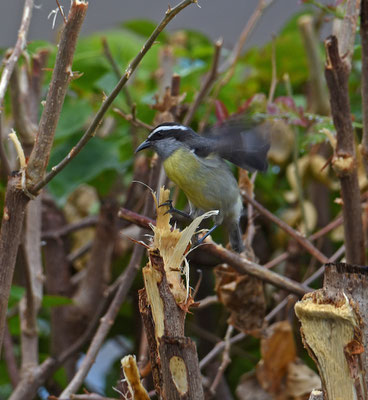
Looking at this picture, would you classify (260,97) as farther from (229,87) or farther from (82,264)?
(82,264)

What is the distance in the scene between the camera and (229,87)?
2.01m

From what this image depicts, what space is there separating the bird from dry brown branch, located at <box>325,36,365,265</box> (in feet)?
0.96

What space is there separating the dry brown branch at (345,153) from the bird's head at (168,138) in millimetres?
420

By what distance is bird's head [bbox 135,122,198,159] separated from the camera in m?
1.49

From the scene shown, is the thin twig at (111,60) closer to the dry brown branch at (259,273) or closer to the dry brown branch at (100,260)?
the dry brown branch at (100,260)

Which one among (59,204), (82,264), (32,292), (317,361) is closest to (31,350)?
(32,292)

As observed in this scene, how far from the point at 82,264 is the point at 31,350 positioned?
0.63m

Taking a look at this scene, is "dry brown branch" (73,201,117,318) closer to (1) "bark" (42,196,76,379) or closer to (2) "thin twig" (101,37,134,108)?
(1) "bark" (42,196,76,379)

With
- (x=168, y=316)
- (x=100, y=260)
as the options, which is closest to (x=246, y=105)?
(x=100, y=260)

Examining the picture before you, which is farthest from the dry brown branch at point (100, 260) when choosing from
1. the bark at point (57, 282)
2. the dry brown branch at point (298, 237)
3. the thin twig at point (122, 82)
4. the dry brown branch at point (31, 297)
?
the thin twig at point (122, 82)

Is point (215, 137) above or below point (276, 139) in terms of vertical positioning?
below

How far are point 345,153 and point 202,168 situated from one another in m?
0.48

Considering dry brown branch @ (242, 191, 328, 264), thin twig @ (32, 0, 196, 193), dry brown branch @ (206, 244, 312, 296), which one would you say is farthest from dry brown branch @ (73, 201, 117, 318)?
thin twig @ (32, 0, 196, 193)

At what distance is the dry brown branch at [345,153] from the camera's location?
114 centimetres
